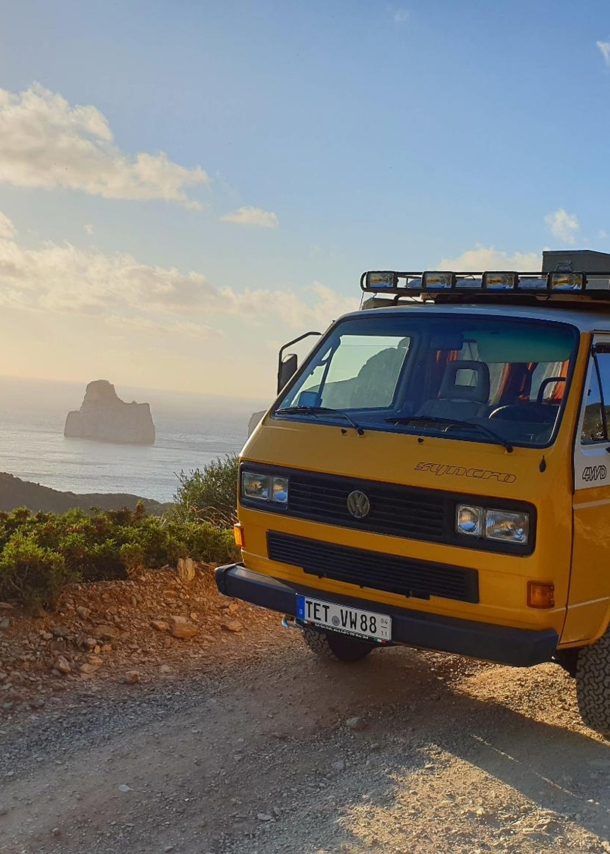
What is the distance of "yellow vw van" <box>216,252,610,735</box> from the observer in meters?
4.37

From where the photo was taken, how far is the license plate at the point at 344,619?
464 cm

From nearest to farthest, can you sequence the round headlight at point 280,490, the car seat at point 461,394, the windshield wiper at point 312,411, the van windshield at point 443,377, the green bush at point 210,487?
the van windshield at point 443,377
the car seat at point 461,394
the round headlight at point 280,490
the windshield wiper at point 312,411
the green bush at point 210,487

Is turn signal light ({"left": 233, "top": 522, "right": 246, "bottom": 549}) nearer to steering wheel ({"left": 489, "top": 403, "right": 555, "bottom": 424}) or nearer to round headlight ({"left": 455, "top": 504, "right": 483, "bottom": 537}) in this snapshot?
round headlight ({"left": 455, "top": 504, "right": 483, "bottom": 537})

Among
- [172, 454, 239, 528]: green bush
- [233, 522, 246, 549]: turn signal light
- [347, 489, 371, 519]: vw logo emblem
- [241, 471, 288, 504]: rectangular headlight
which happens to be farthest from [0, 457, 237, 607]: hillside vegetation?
[172, 454, 239, 528]: green bush

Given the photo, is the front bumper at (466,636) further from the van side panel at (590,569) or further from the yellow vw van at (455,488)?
the van side panel at (590,569)

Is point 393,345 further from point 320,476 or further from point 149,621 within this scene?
point 149,621

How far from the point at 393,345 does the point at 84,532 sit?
358 centimetres

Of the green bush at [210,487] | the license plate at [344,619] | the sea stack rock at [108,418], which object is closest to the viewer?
the license plate at [344,619]

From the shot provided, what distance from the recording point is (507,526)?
4.34 metres

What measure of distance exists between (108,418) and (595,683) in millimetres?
142193

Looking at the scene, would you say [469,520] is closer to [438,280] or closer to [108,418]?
[438,280]

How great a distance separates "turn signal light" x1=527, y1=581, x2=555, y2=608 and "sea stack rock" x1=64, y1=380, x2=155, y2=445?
448 ft

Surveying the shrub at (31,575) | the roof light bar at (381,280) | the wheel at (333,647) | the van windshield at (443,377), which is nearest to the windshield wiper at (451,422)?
the van windshield at (443,377)

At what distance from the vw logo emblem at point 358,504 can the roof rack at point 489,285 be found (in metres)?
1.88
